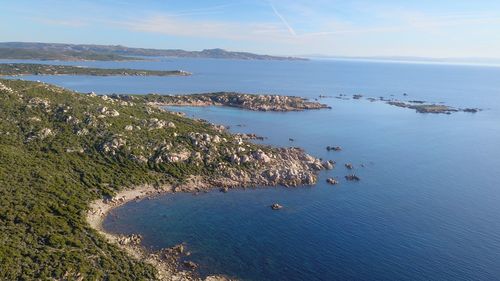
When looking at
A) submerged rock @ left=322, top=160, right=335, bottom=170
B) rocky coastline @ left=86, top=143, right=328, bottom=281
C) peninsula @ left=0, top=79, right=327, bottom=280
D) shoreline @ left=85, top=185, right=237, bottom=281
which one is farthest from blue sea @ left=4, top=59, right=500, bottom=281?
peninsula @ left=0, top=79, right=327, bottom=280

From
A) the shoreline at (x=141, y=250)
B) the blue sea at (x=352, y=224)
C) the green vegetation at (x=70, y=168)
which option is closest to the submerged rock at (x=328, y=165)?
the blue sea at (x=352, y=224)

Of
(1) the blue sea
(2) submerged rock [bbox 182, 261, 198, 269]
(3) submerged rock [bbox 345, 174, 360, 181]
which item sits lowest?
(2) submerged rock [bbox 182, 261, 198, 269]

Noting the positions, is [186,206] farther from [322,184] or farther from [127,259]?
[322,184]

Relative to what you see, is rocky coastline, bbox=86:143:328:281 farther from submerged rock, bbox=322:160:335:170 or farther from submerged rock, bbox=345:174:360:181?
submerged rock, bbox=345:174:360:181

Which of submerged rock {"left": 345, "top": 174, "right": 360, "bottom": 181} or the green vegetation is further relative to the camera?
submerged rock {"left": 345, "top": 174, "right": 360, "bottom": 181}

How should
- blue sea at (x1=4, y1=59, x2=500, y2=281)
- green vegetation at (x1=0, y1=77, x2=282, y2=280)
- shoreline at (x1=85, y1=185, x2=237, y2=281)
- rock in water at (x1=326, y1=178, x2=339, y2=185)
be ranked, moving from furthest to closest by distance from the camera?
rock in water at (x1=326, y1=178, x2=339, y2=185), blue sea at (x1=4, y1=59, x2=500, y2=281), shoreline at (x1=85, y1=185, x2=237, y2=281), green vegetation at (x1=0, y1=77, x2=282, y2=280)

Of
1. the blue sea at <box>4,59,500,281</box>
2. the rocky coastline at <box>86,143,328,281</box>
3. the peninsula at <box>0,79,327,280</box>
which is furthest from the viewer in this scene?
the blue sea at <box>4,59,500,281</box>

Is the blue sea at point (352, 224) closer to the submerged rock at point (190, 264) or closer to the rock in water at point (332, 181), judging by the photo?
the submerged rock at point (190, 264)

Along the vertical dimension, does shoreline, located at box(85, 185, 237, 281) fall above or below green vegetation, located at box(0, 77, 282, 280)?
below

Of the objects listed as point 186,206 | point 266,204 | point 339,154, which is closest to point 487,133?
point 339,154
